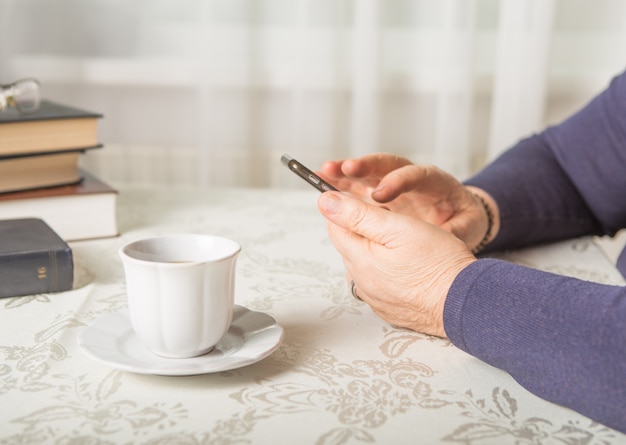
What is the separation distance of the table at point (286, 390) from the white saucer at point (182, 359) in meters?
0.01

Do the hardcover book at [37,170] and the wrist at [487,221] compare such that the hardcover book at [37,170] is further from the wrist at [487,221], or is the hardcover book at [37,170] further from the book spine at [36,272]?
the wrist at [487,221]

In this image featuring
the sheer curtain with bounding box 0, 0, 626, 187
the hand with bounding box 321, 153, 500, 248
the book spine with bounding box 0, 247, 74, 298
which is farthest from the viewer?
the sheer curtain with bounding box 0, 0, 626, 187

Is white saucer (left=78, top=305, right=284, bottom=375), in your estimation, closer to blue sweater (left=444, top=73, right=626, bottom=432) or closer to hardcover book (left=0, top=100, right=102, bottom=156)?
blue sweater (left=444, top=73, right=626, bottom=432)

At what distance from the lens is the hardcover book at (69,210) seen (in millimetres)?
1012

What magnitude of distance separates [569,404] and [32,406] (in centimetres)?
38

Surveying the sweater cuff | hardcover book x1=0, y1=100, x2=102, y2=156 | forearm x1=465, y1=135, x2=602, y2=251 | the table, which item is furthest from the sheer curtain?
the sweater cuff

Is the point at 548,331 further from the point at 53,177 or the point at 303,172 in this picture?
the point at 53,177

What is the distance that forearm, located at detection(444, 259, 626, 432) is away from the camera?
1.77 feet

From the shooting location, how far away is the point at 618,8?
1852 millimetres

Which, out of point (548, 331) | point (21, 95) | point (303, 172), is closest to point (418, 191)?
point (303, 172)

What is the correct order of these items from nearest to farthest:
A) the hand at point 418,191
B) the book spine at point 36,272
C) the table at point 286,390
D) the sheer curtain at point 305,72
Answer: the table at point 286,390, the book spine at point 36,272, the hand at point 418,191, the sheer curtain at point 305,72

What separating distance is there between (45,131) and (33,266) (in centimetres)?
36

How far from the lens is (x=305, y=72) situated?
192cm

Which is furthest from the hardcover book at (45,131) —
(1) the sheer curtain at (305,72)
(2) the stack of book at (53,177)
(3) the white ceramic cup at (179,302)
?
(1) the sheer curtain at (305,72)
